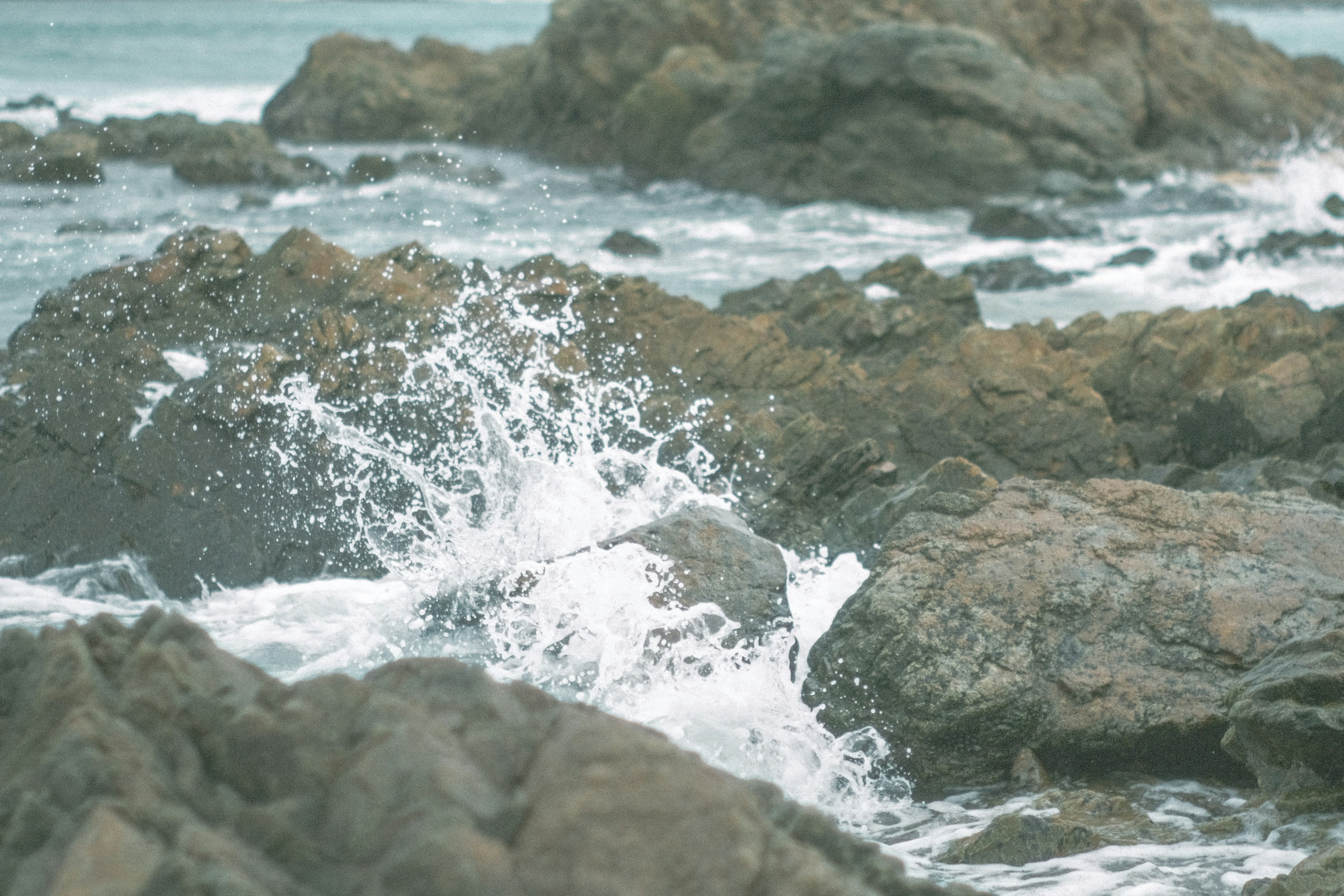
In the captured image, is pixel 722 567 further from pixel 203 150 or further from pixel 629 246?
pixel 203 150

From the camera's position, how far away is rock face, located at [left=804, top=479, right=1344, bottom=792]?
4.55m

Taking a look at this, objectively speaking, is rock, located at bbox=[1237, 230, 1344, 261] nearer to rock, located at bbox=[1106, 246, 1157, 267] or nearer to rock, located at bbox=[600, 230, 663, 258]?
rock, located at bbox=[1106, 246, 1157, 267]

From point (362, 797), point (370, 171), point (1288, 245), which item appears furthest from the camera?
point (370, 171)

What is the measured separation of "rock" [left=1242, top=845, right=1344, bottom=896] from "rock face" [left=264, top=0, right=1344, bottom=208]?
18619 millimetres

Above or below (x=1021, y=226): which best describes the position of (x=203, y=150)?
above

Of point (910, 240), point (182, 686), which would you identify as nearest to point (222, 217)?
point (910, 240)

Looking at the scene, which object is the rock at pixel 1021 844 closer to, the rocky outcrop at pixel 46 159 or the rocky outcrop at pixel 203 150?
the rocky outcrop at pixel 46 159

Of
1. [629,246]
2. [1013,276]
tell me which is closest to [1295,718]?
[1013,276]

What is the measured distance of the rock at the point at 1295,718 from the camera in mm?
3881

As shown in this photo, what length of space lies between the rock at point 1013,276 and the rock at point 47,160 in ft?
46.3

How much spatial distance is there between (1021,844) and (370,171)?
20.9m

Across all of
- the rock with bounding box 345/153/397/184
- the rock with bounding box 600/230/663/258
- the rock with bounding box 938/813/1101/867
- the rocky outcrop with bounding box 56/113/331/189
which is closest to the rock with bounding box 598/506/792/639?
the rock with bounding box 938/813/1101/867

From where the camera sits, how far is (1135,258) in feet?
53.2

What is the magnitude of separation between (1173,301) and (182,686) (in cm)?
1351
